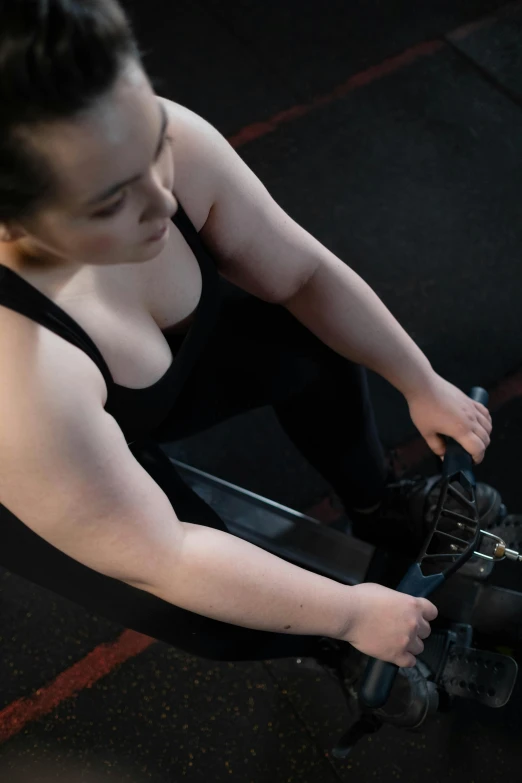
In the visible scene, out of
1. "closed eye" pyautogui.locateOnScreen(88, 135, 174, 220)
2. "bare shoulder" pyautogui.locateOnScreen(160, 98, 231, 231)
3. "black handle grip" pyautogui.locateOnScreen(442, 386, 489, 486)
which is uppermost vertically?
"closed eye" pyautogui.locateOnScreen(88, 135, 174, 220)

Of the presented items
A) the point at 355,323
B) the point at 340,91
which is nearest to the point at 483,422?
the point at 355,323

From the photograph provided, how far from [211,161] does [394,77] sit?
1.38 meters

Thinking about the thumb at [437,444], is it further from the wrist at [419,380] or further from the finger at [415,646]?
the finger at [415,646]

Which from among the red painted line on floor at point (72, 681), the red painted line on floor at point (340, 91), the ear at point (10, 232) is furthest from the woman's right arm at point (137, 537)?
the red painted line on floor at point (340, 91)

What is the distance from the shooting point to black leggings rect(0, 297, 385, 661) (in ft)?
3.05

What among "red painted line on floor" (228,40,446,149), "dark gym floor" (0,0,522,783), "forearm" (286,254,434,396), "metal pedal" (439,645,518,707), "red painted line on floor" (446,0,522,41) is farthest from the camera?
"red painted line on floor" (446,0,522,41)

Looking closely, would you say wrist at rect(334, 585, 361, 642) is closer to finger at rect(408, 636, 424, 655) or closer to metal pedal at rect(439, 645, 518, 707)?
finger at rect(408, 636, 424, 655)

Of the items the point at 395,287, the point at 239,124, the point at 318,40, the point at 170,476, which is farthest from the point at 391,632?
the point at 318,40

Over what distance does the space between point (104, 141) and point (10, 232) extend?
Result: 0.36 ft

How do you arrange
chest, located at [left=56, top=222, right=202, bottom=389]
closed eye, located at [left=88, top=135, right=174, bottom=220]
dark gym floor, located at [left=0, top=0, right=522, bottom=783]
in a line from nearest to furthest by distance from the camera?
closed eye, located at [left=88, top=135, right=174, bottom=220]
chest, located at [left=56, top=222, right=202, bottom=389]
dark gym floor, located at [left=0, top=0, right=522, bottom=783]

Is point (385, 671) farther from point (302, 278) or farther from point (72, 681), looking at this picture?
point (72, 681)

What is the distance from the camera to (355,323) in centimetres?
99

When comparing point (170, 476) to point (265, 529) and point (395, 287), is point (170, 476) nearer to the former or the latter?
point (265, 529)

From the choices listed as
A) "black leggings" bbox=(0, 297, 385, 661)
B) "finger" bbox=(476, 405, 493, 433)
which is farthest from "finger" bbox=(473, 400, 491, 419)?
"black leggings" bbox=(0, 297, 385, 661)
